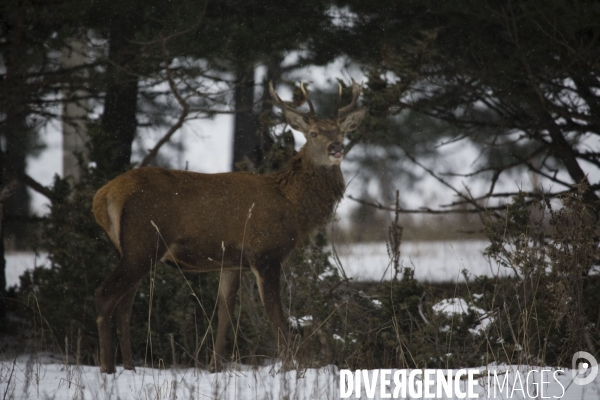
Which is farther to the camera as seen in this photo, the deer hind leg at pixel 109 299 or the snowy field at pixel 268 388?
the deer hind leg at pixel 109 299

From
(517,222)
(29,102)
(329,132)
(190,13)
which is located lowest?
(517,222)

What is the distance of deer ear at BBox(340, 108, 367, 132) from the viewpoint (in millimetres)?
7395

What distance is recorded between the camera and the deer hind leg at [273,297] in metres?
6.30

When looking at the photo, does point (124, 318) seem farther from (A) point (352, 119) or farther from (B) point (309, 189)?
(A) point (352, 119)

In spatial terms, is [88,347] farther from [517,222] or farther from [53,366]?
[517,222]

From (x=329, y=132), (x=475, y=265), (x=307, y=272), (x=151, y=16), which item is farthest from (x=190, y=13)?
(x=475, y=265)

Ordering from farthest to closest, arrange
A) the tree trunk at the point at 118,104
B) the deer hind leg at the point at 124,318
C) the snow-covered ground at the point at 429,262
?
the snow-covered ground at the point at 429,262
the tree trunk at the point at 118,104
the deer hind leg at the point at 124,318

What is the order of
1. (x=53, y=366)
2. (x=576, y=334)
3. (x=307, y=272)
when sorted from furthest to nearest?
(x=307, y=272) → (x=53, y=366) → (x=576, y=334)

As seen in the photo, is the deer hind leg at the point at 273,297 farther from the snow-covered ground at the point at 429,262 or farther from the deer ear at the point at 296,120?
the snow-covered ground at the point at 429,262

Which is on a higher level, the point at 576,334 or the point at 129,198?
the point at 129,198

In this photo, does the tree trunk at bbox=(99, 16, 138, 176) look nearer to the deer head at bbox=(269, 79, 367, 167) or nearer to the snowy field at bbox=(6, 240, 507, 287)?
the deer head at bbox=(269, 79, 367, 167)

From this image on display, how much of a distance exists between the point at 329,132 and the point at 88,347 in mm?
3509

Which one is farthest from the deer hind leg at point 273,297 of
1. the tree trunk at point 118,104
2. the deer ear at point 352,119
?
the tree trunk at point 118,104

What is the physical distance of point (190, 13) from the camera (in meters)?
7.93
